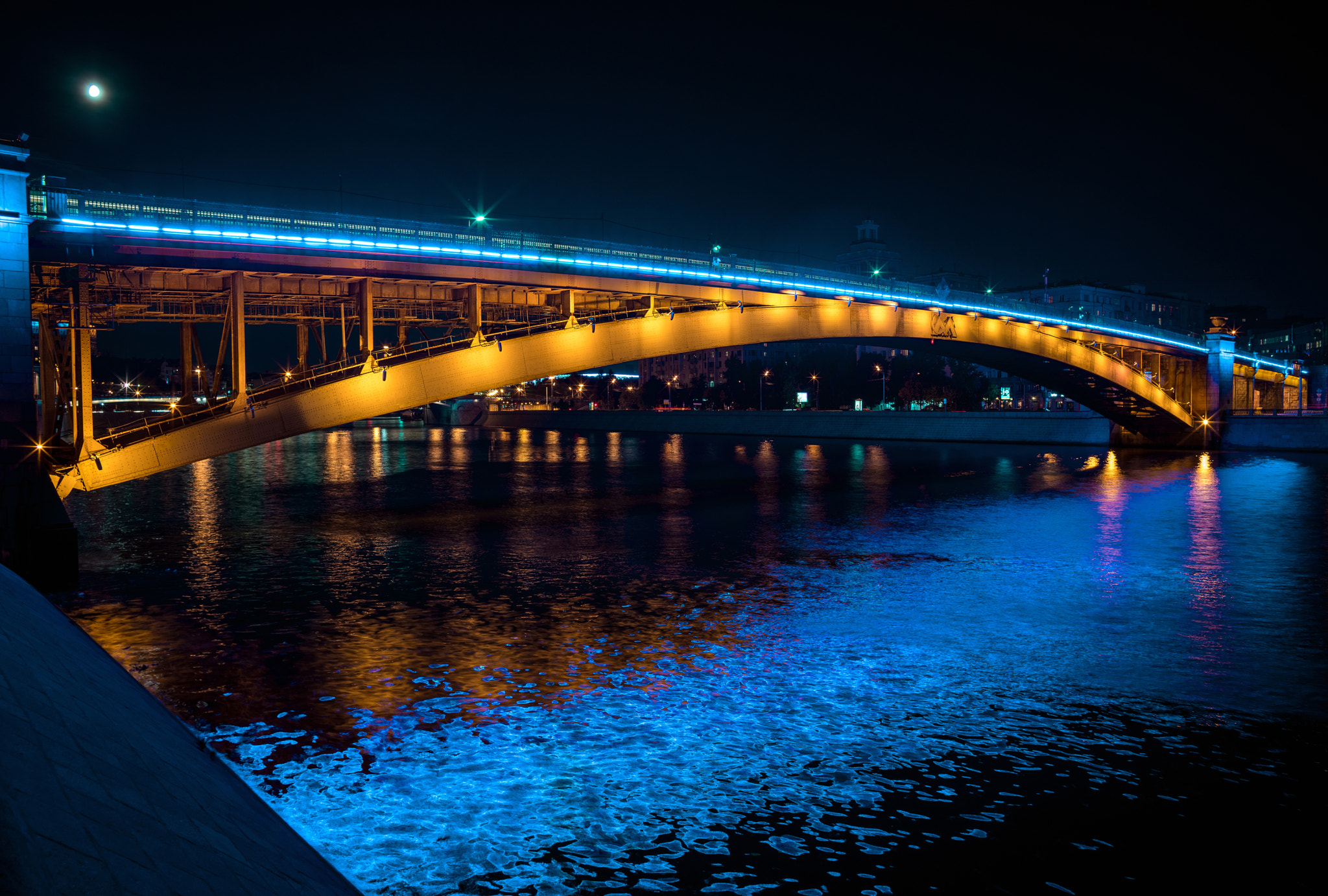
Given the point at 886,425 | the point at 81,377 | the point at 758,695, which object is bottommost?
the point at 758,695

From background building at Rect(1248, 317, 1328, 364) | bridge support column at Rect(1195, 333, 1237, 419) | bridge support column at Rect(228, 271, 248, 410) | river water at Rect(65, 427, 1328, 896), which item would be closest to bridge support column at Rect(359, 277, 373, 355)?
bridge support column at Rect(228, 271, 248, 410)

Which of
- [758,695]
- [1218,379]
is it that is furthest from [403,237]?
[1218,379]

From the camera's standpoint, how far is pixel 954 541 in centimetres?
1905

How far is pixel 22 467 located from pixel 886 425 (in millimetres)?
66832

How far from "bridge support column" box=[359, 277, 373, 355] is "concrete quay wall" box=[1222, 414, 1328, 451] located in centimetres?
5438

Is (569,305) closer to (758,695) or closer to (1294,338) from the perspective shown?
(758,695)

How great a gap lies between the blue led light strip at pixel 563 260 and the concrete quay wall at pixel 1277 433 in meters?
14.5

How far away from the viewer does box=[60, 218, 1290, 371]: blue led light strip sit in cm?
2273

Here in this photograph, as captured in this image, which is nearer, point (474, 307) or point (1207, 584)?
point (1207, 584)

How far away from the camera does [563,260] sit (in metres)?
30.2

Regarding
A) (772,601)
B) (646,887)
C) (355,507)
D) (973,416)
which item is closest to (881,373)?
(973,416)

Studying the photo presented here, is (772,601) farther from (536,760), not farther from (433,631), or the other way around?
(536,760)

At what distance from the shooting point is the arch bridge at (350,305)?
75.3 feet

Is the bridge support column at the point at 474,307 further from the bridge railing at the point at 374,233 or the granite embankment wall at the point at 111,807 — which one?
the granite embankment wall at the point at 111,807
